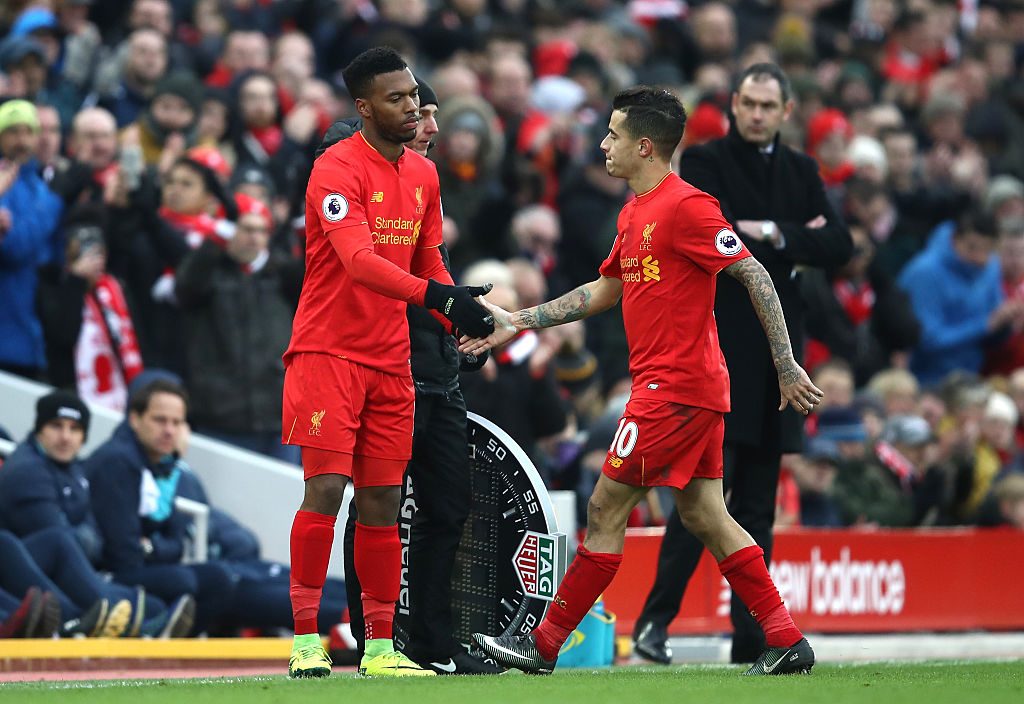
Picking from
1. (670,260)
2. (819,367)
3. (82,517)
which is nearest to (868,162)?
(819,367)

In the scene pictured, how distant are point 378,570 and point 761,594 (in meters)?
1.53

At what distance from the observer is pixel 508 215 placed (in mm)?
14320

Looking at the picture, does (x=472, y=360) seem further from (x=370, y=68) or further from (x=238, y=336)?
(x=238, y=336)

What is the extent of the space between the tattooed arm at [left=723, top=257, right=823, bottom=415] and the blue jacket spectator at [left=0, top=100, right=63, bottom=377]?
556 centimetres

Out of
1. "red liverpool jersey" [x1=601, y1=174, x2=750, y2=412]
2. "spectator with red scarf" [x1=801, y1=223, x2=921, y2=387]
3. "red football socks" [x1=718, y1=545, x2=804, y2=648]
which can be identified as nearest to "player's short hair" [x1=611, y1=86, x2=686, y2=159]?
"red liverpool jersey" [x1=601, y1=174, x2=750, y2=412]

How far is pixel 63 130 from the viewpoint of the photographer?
14.1 metres

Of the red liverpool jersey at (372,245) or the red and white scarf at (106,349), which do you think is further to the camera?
the red and white scarf at (106,349)

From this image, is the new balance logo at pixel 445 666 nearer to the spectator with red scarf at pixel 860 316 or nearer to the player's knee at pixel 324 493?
the player's knee at pixel 324 493

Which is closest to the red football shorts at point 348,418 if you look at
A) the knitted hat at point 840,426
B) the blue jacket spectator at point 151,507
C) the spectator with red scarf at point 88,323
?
the blue jacket spectator at point 151,507

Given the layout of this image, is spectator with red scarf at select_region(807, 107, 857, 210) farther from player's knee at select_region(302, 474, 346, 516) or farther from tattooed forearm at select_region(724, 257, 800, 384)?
player's knee at select_region(302, 474, 346, 516)

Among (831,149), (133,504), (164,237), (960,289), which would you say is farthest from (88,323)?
(960,289)

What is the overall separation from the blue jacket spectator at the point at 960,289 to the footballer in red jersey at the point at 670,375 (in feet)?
30.6

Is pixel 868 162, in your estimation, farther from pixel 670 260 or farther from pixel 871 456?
pixel 670 260

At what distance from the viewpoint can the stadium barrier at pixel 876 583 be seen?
39.2 ft
